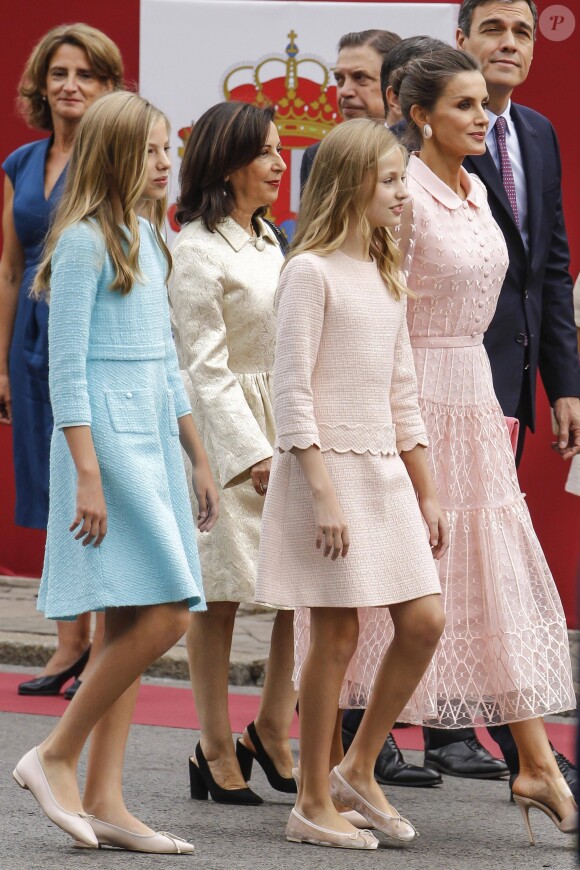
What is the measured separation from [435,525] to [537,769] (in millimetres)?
658

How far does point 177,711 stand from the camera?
21.7 ft

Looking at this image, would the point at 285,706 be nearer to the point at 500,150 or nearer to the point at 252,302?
the point at 252,302

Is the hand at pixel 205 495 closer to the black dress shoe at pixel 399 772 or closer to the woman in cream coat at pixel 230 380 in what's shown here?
the woman in cream coat at pixel 230 380

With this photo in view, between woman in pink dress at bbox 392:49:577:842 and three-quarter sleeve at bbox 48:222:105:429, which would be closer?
three-quarter sleeve at bbox 48:222:105:429

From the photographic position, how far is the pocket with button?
4.22 metres

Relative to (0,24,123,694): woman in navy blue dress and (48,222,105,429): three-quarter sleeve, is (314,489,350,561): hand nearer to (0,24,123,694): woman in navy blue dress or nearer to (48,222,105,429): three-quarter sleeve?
(48,222,105,429): three-quarter sleeve

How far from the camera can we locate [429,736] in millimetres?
5723

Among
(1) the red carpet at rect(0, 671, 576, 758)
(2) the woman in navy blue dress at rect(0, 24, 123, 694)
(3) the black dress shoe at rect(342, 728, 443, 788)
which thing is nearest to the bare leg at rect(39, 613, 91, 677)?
(2) the woman in navy blue dress at rect(0, 24, 123, 694)

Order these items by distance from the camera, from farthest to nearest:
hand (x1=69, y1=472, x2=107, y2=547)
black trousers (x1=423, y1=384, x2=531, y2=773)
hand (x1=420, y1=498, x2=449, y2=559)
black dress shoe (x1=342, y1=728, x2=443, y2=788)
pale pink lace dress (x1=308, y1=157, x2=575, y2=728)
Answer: black dress shoe (x1=342, y1=728, x2=443, y2=788)
black trousers (x1=423, y1=384, x2=531, y2=773)
pale pink lace dress (x1=308, y1=157, x2=575, y2=728)
hand (x1=420, y1=498, x2=449, y2=559)
hand (x1=69, y1=472, x2=107, y2=547)

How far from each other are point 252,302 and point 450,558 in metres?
0.89

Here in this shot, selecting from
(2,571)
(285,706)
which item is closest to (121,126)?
(285,706)

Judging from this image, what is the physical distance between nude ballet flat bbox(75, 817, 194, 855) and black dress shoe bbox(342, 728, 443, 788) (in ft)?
4.10

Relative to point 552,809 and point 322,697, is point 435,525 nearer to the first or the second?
point 322,697

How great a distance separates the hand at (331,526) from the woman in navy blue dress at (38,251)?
2.64 metres
